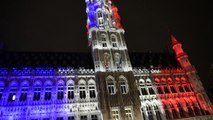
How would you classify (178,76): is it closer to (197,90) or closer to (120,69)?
(197,90)

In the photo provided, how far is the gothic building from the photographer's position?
97.3 feet

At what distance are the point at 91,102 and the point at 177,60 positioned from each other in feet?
88.0

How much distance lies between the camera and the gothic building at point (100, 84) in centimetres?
2966

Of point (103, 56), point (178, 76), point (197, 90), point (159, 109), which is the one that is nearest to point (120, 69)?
point (103, 56)

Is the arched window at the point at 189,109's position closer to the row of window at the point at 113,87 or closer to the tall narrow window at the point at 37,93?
the row of window at the point at 113,87

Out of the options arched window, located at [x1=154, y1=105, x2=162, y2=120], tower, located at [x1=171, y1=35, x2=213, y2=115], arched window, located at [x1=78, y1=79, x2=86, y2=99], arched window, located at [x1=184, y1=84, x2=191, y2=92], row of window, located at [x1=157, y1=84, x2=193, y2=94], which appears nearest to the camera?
arched window, located at [x1=78, y1=79, x2=86, y2=99]

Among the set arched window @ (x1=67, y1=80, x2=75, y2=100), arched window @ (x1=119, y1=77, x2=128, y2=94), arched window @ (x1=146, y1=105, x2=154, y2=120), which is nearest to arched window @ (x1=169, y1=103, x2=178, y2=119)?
arched window @ (x1=146, y1=105, x2=154, y2=120)

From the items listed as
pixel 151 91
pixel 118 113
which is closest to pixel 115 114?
pixel 118 113

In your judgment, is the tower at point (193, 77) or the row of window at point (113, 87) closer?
the row of window at point (113, 87)

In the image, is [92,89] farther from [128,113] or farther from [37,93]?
[37,93]

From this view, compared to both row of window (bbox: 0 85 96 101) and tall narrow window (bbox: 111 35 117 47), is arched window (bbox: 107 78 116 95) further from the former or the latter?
tall narrow window (bbox: 111 35 117 47)

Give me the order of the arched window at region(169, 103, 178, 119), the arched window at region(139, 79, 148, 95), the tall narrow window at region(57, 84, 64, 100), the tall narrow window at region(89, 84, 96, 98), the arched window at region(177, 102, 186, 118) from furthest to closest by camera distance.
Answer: the arched window at region(139, 79, 148, 95)
the arched window at region(177, 102, 186, 118)
the arched window at region(169, 103, 178, 119)
the tall narrow window at region(89, 84, 96, 98)
the tall narrow window at region(57, 84, 64, 100)

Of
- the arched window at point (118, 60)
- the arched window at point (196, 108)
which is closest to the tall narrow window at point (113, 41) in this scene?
the arched window at point (118, 60)

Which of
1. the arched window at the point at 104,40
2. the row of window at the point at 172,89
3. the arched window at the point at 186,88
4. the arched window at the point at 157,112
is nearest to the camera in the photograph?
the arched window at the point at 157,112
